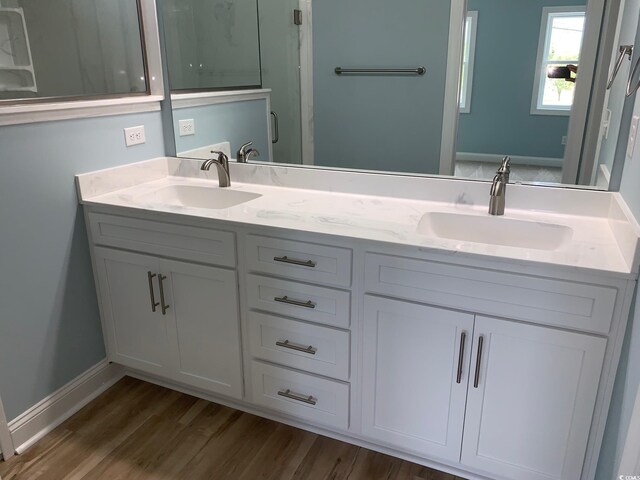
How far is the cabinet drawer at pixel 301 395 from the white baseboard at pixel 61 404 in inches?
31.4

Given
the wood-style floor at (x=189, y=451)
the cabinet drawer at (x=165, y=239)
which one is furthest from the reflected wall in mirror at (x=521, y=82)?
the wood-style floor at (x=189, y=451)

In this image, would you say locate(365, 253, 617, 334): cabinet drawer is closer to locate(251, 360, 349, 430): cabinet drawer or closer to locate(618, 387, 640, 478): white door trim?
locate(618, 387, 640, 478): white door trim

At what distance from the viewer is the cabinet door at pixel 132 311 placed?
6.76 feet

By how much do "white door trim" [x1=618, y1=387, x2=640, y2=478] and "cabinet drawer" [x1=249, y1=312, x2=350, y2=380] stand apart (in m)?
0.85

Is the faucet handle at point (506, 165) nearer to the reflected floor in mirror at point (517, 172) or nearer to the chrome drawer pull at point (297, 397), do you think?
the reflected floor in mirror at point (517, 172)

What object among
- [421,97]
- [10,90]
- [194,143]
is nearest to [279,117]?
[194,143]

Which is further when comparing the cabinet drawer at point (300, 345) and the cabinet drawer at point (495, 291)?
the cabinet drawer at point (300, 345)

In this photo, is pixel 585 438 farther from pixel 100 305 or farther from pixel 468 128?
pixel 100 305

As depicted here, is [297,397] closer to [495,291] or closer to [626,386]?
[495,291]

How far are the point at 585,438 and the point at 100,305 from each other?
6.41 ft

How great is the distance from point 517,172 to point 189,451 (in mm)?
1649

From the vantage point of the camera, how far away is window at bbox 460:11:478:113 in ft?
5.99

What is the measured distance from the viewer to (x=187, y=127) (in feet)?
8.00

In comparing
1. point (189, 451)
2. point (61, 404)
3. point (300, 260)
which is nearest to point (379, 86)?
point (300, 260)
